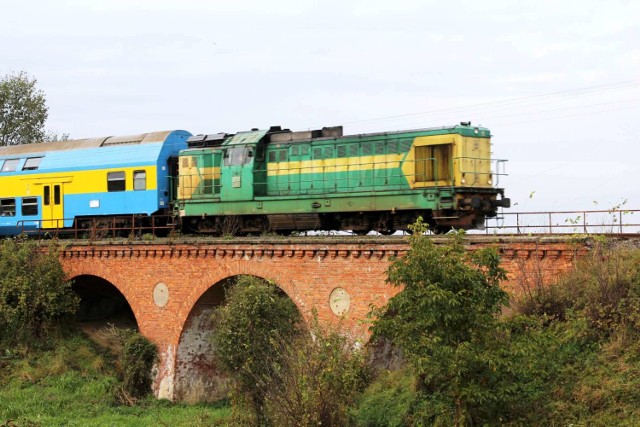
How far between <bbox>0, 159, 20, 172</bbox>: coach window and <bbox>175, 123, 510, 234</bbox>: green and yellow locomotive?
9.76 meters

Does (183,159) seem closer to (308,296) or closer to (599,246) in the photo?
(308,296)

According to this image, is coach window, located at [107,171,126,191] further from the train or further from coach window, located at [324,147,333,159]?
coach window, located at [324,147,333,159]

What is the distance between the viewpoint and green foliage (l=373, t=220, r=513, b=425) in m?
14.8

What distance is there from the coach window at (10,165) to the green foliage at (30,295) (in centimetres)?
596

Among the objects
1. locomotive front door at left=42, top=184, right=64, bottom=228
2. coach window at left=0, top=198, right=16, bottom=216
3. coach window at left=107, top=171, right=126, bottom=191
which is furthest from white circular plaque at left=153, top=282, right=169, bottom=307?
coach window at left=0, top=198, right=16, bottom=216

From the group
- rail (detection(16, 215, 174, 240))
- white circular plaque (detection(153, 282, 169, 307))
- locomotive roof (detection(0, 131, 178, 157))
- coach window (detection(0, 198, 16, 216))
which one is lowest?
white circular plaque (detection(153, 282, 169, 307))

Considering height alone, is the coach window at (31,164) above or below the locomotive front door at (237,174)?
above

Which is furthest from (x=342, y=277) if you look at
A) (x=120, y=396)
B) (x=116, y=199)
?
(x=116, y=199)

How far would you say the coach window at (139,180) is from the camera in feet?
105

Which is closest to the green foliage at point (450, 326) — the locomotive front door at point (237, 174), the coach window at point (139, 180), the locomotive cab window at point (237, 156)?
the locomotive front door at point (237, 174)

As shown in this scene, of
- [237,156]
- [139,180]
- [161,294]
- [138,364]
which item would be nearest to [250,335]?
[161,294]

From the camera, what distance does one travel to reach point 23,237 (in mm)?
32438

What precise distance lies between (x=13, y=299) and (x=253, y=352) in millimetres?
13128

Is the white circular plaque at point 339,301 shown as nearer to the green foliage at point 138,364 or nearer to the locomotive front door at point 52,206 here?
the green foliage at point 138,364
